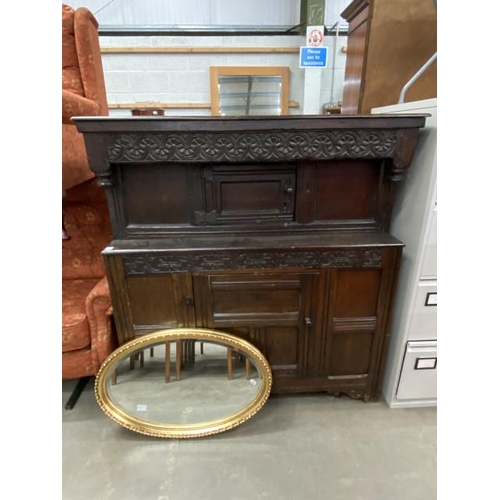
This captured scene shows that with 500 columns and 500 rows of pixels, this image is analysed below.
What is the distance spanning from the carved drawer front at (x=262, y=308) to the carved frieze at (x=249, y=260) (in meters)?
0.05

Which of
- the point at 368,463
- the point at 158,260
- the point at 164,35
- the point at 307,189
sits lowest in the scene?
the point at 368,463

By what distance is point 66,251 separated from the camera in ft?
5.28

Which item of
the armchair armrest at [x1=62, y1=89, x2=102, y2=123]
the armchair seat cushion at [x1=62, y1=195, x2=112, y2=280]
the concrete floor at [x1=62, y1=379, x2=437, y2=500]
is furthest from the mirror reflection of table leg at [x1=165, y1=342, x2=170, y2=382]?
the armchair armrest at [x1=62, y1=89, x2=102, y2=123]

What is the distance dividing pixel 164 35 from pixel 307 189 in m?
2.01

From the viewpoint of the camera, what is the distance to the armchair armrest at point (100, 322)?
1264 millimetres

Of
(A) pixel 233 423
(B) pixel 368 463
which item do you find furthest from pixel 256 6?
(B) pixel 368 463

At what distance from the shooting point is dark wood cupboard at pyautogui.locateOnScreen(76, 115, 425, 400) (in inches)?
41.6

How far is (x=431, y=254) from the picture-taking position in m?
1.13

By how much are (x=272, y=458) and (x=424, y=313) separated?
824 mm

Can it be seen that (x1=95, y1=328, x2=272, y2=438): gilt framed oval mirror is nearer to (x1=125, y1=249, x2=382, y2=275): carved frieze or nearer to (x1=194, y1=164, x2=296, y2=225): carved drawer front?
(x1=125, y1=249, x2=382, y2=275): carved frieze

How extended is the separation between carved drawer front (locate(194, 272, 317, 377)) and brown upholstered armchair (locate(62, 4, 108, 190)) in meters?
0.69

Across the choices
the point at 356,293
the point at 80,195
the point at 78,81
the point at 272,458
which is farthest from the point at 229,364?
the point at 78,81

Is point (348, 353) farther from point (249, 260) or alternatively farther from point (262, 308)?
point (249, 260)

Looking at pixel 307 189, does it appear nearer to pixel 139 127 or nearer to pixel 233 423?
pixel 139 127
